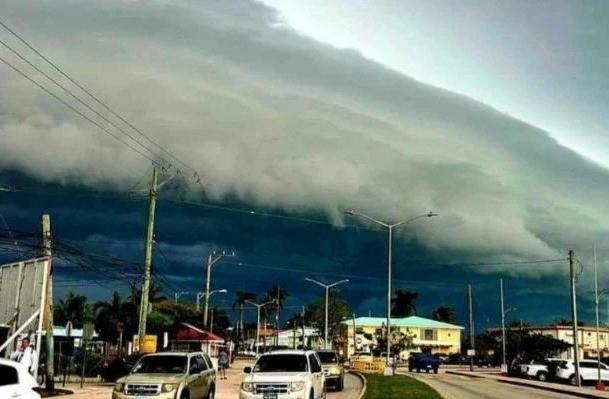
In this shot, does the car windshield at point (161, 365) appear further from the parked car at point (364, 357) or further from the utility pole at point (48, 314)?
the parked car at point (364, 357)

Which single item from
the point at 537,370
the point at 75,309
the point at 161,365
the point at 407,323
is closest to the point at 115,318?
the point at 75,309

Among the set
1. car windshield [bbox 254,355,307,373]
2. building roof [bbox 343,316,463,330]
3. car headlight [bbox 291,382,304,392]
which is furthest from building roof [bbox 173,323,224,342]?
building roof [bbox 343,316,463,330]

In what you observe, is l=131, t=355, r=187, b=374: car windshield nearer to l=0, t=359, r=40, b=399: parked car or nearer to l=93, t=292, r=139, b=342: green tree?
l=0, t=359, r=40, b=399: parked car

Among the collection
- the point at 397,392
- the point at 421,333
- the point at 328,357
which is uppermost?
the point at 421,333

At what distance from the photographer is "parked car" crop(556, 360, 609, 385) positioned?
53375mm

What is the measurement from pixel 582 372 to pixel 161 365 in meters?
39.1

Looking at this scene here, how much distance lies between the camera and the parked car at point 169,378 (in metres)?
20.9

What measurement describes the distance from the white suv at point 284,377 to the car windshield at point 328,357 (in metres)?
11.7

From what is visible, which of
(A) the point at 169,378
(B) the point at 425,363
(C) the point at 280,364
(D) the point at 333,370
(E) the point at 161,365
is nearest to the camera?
(A) the point at 169,378

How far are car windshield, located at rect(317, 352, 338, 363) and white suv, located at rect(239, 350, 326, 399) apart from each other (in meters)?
11.7

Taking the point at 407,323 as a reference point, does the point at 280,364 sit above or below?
below

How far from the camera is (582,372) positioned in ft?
175

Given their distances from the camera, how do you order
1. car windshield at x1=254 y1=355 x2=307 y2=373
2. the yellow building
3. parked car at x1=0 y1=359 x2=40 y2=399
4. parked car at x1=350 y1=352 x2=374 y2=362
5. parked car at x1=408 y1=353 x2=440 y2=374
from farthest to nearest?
the yellow building → parked car at x1=408 y1=353 x2=440 y2=374 → parked car at x1=350 y1=352 x2=374 y2=362 → car windshield at x1=254 y1=355 x2=307 y2=373 → parked car at x1=0 y1=359 x2=40 y2=399

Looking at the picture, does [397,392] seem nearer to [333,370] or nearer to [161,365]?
[333,370]
